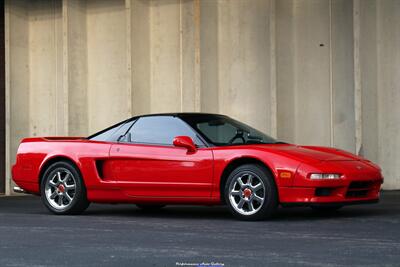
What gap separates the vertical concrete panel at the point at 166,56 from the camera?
15805mm

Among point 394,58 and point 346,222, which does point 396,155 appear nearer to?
point 394,58

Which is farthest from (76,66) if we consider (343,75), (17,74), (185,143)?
(185,143)

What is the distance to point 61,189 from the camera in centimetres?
1016

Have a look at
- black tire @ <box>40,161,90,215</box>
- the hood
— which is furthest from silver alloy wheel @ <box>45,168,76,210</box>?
the hood

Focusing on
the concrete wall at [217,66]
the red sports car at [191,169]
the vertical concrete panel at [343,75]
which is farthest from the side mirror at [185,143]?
the vertical concrete panel at [343,75]

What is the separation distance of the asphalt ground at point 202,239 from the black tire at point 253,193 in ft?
0.43

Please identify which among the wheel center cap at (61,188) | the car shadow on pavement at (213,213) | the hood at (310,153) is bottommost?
the car shadow on pavement at (213,213)

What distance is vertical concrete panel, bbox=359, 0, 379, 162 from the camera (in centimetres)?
1409

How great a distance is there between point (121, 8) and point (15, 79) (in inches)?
104

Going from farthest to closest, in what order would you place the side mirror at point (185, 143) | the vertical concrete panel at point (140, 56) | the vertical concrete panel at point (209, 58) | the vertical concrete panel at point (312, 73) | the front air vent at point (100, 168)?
1. the vertical concrete panel at point (140, 56)
2. the vertical concrete panel at point (209, 58)
3. the vertical concrete panel at point (312, 73)
4. the front air vent at point (100, 168)
5. the side mirror at point (185, 143)

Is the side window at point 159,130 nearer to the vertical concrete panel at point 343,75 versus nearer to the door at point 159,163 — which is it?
the door at point 159,163

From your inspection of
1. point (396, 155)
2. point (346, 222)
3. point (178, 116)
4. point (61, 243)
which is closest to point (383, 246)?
point (346, 222)

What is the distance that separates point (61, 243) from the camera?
6973mm

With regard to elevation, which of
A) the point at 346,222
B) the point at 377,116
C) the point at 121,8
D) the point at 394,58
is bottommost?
the point at 346,222
